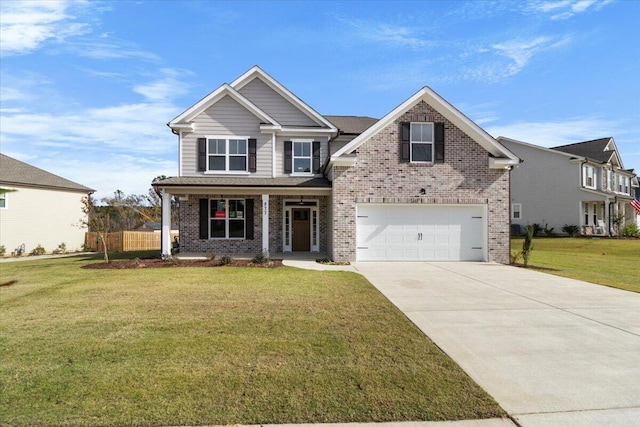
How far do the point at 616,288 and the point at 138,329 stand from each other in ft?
38.3

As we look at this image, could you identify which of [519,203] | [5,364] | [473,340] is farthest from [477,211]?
[519,203]

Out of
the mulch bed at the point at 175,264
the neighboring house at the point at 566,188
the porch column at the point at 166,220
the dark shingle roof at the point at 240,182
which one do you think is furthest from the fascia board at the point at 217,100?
the neighboring house at the point at 566,188

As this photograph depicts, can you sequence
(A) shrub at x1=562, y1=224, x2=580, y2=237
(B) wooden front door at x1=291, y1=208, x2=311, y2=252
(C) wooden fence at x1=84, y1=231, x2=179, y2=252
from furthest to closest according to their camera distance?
(A) shrub at x1=562, y1=224, x2=580, y2=237
(C) wooden fence at x1=84, y1=231, x2=179, y2=252
(B) wooden front door at x1=291, y1=208, x2=311, y2=252

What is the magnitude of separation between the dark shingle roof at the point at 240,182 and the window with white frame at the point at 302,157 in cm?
70

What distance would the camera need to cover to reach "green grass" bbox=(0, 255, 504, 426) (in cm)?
378

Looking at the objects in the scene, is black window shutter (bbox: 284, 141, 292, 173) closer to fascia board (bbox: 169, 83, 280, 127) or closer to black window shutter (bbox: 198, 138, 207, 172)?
fascia board (bbox: 169, 83, 280, 127)

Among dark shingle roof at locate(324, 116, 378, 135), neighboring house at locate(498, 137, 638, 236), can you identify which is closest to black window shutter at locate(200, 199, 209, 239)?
dark shingle roof at locate(324, 116, 378, 135)

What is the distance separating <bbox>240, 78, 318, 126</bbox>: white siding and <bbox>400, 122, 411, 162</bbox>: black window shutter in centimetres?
489

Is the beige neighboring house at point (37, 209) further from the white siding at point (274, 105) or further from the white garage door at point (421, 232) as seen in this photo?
the white garage door at point (421, 232)

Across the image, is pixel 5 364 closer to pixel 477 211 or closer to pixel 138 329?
pixel 138 329

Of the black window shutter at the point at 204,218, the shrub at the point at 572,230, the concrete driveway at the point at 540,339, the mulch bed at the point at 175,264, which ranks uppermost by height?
the black window shutter at the point at 204,218

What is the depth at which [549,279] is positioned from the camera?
39.2 ft

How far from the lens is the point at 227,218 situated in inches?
730

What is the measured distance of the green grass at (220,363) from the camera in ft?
12.4
